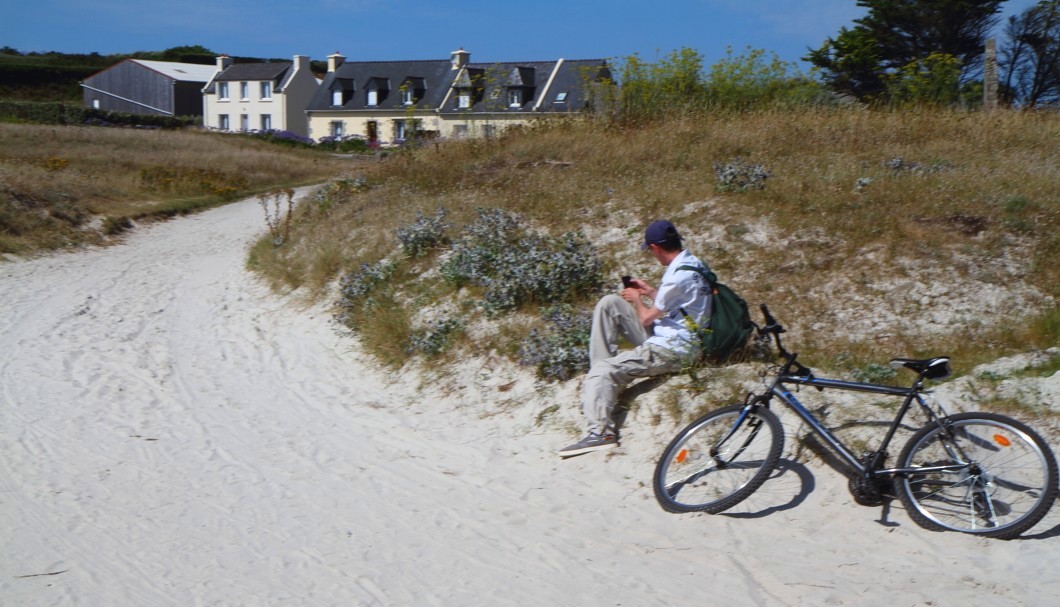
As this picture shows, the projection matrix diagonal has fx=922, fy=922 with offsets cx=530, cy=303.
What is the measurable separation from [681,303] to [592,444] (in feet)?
4.29

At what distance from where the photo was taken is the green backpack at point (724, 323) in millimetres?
7301

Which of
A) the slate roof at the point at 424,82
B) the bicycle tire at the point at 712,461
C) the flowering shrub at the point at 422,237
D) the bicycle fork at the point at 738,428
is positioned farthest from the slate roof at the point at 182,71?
the bicycle fork at the point at 738,428

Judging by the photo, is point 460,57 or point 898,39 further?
point 460,57

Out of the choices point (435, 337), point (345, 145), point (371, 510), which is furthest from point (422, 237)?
point (345, 145)

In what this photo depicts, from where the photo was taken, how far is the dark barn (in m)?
74.3

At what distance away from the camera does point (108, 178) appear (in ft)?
85.4

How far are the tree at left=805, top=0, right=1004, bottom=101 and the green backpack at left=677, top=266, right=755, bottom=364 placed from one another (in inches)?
762

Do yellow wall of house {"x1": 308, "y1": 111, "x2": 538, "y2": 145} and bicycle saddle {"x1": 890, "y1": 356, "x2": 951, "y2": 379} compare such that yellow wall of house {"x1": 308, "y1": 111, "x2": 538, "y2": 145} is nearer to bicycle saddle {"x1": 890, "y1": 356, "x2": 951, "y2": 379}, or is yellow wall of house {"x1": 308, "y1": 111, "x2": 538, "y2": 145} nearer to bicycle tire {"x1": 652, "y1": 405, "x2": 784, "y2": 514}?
bicycle tire {"x1": 652, "y1": 405, "x2": 784, "y2": 514}

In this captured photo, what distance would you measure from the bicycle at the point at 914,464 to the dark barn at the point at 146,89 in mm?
75497

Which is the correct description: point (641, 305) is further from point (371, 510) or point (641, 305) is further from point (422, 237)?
point (422, 237)

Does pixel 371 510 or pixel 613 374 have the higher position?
pixel 613 374

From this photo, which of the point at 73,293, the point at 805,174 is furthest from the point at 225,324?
the point at 805,174

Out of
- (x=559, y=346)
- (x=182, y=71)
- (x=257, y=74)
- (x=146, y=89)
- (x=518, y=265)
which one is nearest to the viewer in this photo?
(x=559, y=346)

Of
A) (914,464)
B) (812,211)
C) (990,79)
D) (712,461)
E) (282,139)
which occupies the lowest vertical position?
(712,461)
